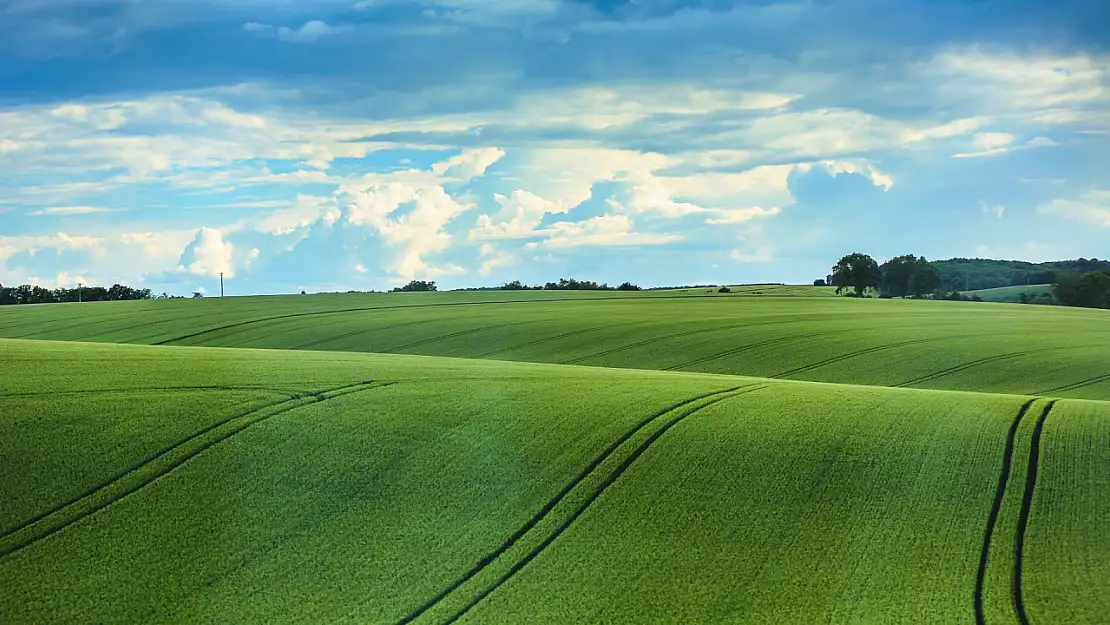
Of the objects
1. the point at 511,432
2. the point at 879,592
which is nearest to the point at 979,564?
the point at 879,592

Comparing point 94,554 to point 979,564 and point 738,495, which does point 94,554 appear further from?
point 979,564

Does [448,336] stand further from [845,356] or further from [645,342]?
[845,356]

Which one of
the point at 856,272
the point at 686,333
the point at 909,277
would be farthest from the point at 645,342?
the point at 909,277

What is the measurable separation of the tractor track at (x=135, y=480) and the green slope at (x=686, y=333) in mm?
19119

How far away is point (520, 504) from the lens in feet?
49.1

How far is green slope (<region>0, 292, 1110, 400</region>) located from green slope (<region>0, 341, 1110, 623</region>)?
1380cm

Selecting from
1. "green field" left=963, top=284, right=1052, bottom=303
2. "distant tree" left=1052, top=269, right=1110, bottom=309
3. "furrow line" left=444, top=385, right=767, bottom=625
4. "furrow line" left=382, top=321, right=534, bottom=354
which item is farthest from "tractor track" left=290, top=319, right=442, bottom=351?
"green field" left=963, top=284, right=1052, bottom=303

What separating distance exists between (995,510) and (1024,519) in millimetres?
424

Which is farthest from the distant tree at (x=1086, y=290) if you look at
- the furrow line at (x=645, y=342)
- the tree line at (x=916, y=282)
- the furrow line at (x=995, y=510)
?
the furrow line at (x=995, y=510)

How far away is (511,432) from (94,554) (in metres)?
6.99

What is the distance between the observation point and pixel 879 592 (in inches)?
499

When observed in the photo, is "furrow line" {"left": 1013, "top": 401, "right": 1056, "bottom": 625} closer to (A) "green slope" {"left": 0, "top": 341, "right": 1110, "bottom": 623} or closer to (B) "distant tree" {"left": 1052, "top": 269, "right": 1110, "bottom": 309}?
(A) "green slope" {"left": 0, "top": 341, "right": 1110, "bottom": 623}

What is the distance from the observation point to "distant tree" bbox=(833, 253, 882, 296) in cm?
8212

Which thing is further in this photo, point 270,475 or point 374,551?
point 270,475
